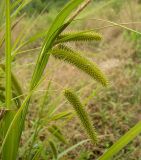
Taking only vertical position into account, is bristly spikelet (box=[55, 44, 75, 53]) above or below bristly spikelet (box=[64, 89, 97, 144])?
above

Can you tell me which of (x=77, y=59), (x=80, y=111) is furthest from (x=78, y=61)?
(x=80, y=111)

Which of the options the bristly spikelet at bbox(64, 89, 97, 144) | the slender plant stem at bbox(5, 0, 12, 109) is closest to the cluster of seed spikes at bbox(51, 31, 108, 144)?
the bristly spikelet at bbox(64, 89, 97, 144)

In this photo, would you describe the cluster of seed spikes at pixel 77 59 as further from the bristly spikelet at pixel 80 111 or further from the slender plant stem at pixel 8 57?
the slender plant stem at pixel 8 57

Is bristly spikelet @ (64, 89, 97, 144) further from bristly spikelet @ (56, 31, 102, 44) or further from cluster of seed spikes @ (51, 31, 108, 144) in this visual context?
bristly spikelet @ (56, 31, 102, 44)

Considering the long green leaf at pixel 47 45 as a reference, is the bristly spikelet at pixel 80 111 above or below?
below

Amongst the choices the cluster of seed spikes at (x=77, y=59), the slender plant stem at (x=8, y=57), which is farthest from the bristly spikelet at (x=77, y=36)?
the slender plant stem at (x=8, y=57)

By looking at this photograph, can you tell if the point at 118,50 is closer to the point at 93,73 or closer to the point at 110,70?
the point at 110,70

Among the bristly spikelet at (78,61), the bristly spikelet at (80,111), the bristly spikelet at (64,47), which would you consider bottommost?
the bristly spikelet at (80,111)

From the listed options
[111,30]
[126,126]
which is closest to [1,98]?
[126,126]
